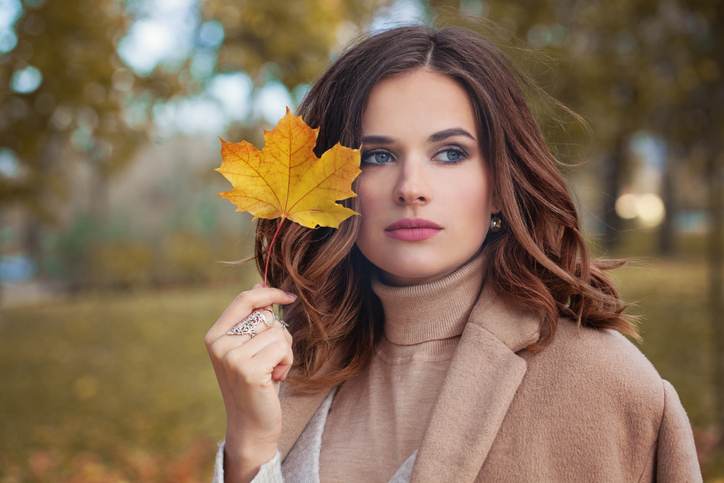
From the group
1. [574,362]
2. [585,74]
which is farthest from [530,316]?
[585,74]

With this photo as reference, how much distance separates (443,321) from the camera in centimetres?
186

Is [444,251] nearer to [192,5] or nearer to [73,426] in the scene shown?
[73,426]

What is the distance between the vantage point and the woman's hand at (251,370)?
1611 millimetres

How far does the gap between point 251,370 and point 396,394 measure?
0.43 meters

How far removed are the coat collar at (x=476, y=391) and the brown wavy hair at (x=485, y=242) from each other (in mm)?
55

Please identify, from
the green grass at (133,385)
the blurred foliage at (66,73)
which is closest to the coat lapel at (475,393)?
the green grass at (133,385)

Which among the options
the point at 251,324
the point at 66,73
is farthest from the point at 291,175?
the point at 66,73

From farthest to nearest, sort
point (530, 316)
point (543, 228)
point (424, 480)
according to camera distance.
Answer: point (543, 228)
point (530, 316)
point (424, 480)

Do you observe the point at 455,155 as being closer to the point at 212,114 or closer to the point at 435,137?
the point at 435,137

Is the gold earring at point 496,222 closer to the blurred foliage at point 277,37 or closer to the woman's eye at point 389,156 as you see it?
the woman's eye at point 389,156

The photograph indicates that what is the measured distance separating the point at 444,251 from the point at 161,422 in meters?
6.40

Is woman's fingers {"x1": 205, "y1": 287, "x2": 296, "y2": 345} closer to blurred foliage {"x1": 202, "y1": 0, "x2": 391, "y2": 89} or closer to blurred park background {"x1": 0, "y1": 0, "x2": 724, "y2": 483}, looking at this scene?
blurred park background {"x1": 0, "y1": 0, "x2": 724, "y2": 483}

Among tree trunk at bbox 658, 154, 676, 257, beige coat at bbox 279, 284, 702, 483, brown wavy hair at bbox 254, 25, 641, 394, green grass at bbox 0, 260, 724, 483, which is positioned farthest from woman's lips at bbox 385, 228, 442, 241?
tree trunk at bbox 658, 154, 676, 257

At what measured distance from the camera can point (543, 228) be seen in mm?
1857
